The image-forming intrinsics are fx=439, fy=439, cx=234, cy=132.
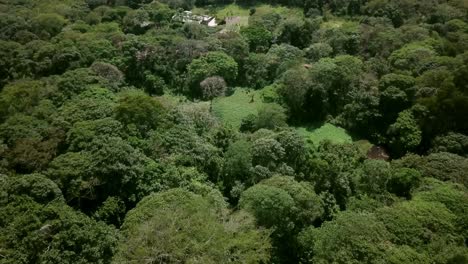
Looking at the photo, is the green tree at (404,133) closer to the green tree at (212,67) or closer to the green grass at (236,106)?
the green grass at (236,106)

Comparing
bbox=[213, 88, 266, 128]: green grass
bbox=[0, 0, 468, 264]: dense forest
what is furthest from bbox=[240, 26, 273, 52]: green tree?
bbox=[213, 88, 266, 128]: green grass

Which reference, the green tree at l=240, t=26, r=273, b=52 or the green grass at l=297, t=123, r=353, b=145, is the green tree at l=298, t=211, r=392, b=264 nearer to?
the green grass at l=297, t=123, r=353, b=145

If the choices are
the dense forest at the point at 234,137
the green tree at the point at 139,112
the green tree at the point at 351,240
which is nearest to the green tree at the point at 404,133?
the dense forest at the point at 234,137

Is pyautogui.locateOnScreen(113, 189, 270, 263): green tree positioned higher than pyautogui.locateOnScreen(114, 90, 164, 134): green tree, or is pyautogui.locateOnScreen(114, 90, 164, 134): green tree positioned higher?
pyautogui.locateOnScreen(114, 90, 164, 134): green tree

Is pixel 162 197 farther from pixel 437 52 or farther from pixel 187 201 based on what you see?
pixel 437 52

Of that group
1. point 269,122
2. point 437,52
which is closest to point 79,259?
point 269,122

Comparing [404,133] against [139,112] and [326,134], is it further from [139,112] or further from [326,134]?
[139,112]

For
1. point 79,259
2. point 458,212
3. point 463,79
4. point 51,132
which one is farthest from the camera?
point 463,79
